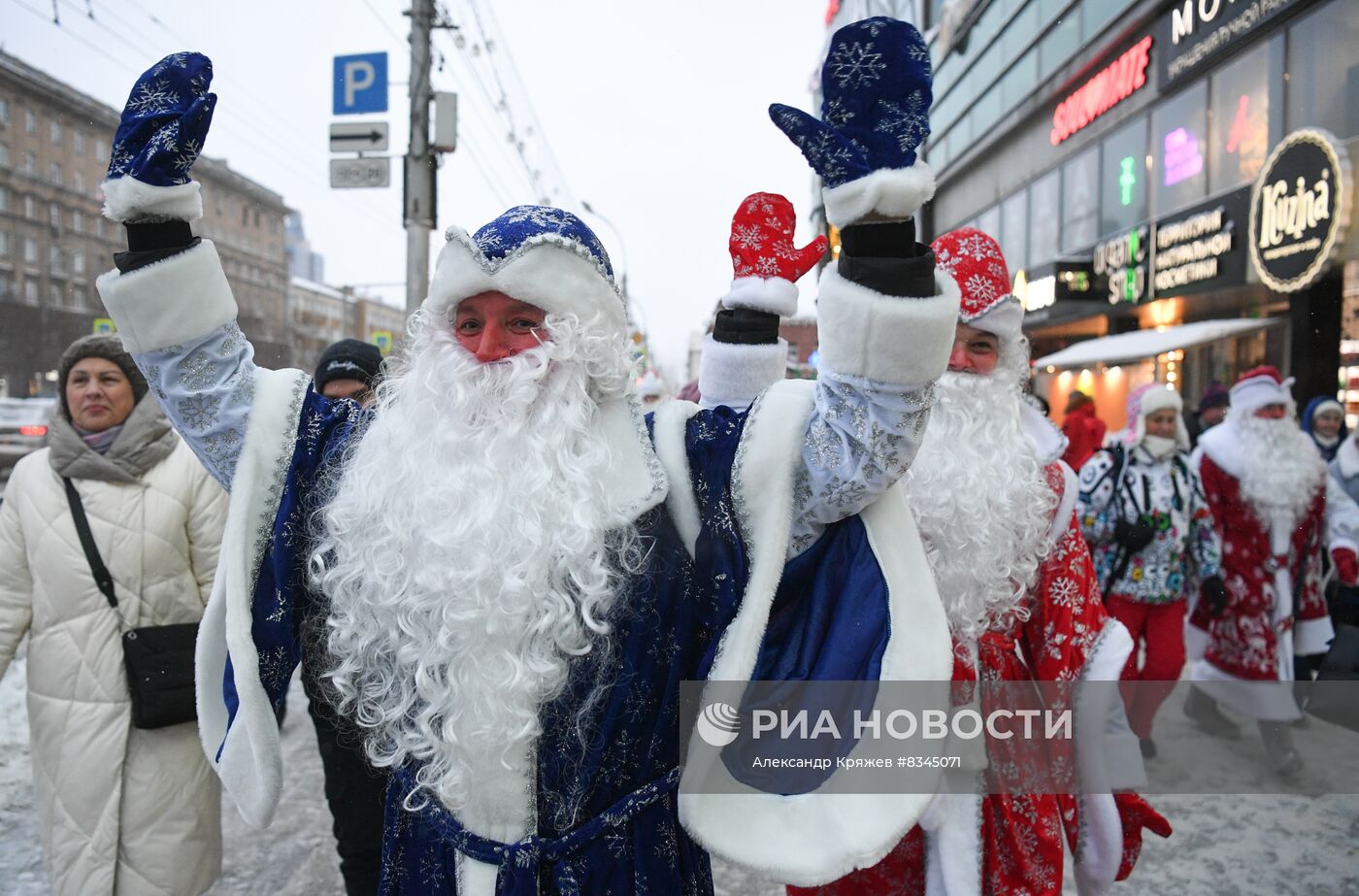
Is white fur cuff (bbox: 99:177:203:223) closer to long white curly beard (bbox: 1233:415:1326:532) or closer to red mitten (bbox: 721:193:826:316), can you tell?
red mitten (bbox: 721:193:826:316)

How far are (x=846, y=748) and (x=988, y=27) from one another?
21.8 metres

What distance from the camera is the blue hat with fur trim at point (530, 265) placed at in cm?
162

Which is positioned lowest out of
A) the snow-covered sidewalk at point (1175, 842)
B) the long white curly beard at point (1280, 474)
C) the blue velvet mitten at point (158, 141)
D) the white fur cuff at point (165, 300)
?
the snow-covered sidewalk at point (1175, 842)

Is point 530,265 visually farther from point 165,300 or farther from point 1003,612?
point 1003,612

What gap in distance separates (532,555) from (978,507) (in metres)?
1.27

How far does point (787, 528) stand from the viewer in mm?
1509

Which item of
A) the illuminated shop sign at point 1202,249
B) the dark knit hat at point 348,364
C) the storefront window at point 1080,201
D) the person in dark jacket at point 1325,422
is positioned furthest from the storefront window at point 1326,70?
the dark knit hat at point 348,364

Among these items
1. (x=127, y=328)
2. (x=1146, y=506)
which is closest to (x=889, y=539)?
(x=127, y=328)

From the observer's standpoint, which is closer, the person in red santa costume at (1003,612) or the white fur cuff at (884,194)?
the white fur cuff at (884,194)

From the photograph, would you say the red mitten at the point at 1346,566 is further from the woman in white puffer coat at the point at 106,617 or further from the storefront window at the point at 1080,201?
the storefront window at the point at 1080,201

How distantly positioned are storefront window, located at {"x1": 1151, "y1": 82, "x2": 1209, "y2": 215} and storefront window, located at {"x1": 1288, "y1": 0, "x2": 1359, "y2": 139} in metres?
2.07

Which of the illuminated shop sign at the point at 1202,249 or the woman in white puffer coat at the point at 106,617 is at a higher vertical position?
the illuminated shop sign at the point at 1202,249

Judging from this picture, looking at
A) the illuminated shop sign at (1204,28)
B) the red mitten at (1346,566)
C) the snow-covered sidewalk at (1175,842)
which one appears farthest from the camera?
the illuminated shop sign at (1204,28)

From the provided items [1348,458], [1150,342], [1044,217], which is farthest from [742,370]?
[1044,217]
